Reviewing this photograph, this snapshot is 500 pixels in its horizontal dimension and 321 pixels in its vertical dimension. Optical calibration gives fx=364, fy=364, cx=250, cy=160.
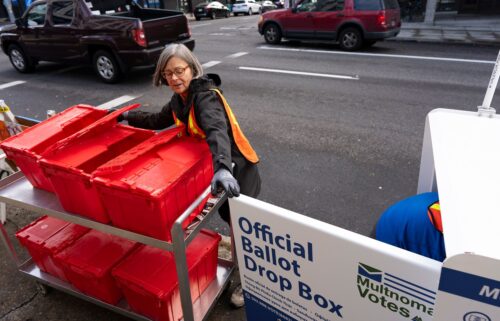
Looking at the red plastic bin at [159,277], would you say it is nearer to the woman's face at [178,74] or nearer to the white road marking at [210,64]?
the woman's face at [178,74]

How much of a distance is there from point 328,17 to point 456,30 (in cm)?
725

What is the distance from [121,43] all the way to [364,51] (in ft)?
24.3

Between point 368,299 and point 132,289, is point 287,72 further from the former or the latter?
point 368,299

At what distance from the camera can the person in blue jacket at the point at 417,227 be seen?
144 cm

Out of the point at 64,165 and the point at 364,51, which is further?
the point at 364,51

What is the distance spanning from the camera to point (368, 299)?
135 cm

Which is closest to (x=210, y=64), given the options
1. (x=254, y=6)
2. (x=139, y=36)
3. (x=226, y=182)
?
(x=139, y=36)

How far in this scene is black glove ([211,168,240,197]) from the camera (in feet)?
5.59

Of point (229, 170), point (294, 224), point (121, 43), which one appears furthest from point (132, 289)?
point (121, 43)

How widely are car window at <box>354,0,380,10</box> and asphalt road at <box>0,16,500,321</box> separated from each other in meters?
1.30

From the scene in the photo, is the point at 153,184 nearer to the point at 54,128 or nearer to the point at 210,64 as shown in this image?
the point at 54,128

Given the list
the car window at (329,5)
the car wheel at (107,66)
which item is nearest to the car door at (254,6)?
the car window at (329,5)

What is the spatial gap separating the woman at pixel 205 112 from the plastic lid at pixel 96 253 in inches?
38.3

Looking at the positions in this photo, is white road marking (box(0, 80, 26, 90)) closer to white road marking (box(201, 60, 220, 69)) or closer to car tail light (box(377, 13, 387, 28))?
white road marking (box(201, 60, 220, 69))
